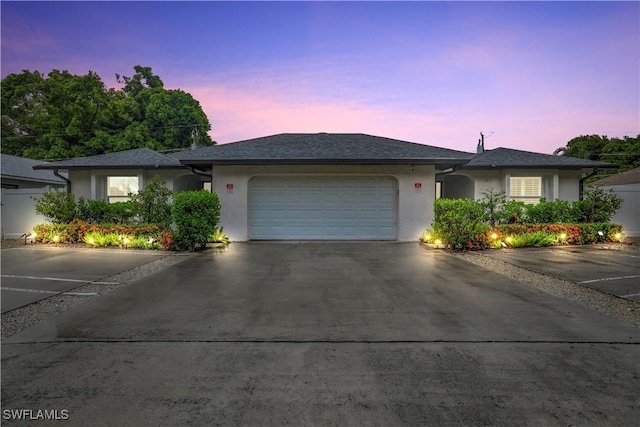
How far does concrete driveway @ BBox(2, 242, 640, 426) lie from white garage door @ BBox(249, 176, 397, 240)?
22.1 ft

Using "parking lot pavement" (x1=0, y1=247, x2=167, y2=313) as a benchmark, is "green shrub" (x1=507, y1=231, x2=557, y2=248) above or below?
above

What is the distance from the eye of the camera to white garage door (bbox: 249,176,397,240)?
12.2 metres

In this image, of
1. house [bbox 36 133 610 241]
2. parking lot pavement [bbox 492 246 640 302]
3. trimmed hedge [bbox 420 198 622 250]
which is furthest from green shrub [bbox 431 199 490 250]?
house [bbox 36 133 610 241]

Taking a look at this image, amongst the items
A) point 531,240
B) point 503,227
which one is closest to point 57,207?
point 503,227

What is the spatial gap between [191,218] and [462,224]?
798cm

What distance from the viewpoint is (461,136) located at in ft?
88.7

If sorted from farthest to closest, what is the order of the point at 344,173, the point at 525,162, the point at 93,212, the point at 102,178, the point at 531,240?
the point at 102,178 < the point at 525,162 < the point at 344,173 < the point at 93,212 < the point at 531,240

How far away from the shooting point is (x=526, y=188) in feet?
44.7

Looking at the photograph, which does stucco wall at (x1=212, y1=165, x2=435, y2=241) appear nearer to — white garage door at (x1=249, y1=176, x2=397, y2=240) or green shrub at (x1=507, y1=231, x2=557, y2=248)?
white garage door at (x1=249, y1=176, x2=397, y2=240)

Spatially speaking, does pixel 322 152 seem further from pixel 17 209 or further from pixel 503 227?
pixel 17 209

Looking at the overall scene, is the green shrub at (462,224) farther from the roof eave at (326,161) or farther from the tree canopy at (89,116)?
the tree canopy at (89,116)

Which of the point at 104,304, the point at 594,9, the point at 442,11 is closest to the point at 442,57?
the point at 442,11

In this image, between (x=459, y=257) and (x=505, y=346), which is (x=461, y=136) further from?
(x=505, y=346)

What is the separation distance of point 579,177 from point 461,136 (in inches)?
557
